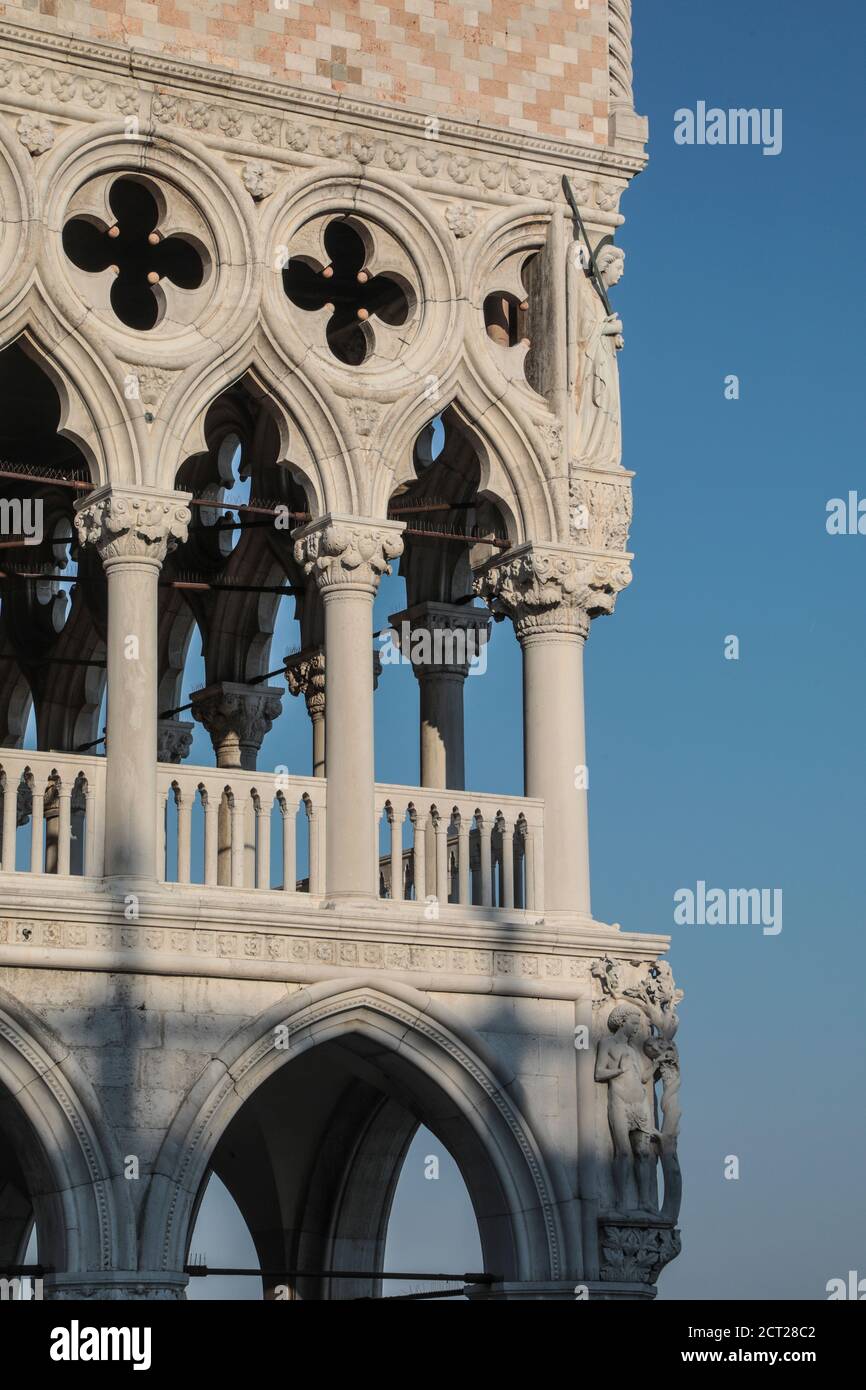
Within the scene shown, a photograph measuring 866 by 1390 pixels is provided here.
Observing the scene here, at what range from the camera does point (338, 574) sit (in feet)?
79.9

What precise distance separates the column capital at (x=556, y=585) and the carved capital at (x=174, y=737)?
701cm

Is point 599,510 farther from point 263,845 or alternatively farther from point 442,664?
point 263,845

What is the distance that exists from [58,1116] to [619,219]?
8965 millimetres

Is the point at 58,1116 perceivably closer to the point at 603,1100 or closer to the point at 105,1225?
the point at 105,1225

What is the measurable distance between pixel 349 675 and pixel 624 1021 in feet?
11.4

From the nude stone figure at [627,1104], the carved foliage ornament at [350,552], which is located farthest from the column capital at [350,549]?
the nude stone figure at [627,1104]

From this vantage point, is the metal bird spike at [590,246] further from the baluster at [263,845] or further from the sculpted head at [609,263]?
the baluster at [263,845]

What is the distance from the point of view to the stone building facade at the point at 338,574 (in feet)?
74.1

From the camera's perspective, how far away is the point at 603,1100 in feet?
79.3

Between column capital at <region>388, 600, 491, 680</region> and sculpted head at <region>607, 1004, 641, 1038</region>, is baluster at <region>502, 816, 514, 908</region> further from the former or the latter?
column capital at <region>388, 600, 491, 680</region>

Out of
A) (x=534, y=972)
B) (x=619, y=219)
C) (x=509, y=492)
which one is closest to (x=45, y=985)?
(x=534, y=972)

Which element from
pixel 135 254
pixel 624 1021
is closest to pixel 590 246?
pixel 135 254
